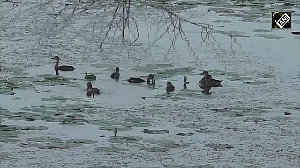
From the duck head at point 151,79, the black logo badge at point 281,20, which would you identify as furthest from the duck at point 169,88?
the black logo badge at point 281,20

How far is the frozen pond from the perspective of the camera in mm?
4969

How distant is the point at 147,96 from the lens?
6090 millimetres

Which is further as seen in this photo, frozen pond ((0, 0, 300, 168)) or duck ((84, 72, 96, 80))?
duck ((84, 72, 96, 80))

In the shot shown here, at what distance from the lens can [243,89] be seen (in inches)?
248

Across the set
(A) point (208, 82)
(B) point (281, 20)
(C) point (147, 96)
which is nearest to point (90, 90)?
(C) point (147, 96)

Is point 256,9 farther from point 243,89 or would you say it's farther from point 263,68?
point 243,89

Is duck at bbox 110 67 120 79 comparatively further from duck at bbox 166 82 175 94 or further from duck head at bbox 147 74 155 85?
duck at bbox 166 82 175 94

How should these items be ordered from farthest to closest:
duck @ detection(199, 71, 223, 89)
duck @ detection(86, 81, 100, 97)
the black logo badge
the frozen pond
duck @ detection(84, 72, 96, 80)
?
the black logo badge, duck @ detection(84, 72, 96, 80), duck @ detection(199, 71, 223, 89), duck @ detection(86, 81, 100, 97), the frozen pond

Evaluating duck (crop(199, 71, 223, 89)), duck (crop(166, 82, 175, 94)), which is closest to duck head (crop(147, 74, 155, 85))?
duck (crop(166, 82, 175, 94))

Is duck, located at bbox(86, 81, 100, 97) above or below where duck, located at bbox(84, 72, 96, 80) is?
below

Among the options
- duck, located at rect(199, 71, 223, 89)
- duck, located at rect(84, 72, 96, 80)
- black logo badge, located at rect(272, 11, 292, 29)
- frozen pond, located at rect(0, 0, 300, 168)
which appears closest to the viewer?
frozen pond, located at rect(0, 0, 300, 168)

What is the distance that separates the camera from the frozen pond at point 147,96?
4969 millimetres

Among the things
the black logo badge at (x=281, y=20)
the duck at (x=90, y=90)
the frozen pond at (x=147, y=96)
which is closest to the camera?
the frozen pond at (x=147, y=96)

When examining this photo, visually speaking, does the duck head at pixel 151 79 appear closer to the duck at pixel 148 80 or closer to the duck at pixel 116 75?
the duck at pixel 148 80
